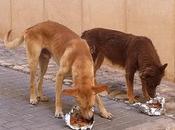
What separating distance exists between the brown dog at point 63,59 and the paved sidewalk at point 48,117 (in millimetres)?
196

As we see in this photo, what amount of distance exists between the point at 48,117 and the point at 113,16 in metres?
3.72

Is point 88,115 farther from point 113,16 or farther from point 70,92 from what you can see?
point 113,16

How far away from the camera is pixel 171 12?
9.09 m

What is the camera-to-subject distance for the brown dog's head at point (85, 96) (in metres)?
6.34

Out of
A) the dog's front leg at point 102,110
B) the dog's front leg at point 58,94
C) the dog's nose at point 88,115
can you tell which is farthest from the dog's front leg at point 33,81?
the dog's nose at point 88,115

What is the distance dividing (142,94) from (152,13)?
189 centimetres

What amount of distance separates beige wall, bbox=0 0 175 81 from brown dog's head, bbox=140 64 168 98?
5.46 feet

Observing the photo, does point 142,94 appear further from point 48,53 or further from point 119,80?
point 48,53

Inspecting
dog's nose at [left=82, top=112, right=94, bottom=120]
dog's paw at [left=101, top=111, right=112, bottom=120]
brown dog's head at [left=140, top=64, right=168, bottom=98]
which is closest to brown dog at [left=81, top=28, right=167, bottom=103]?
brown dog's head at [left=140, top=64, right=168, bottom=98]

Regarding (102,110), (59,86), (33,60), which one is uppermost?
(33,60)

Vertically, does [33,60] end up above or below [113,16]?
below

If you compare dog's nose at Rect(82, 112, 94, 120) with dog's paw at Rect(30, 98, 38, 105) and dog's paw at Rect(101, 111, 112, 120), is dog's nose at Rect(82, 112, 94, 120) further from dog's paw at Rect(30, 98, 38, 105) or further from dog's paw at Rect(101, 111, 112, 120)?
dog's paw at Rect(30, 98, 38, 105)

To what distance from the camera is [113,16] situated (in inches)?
405

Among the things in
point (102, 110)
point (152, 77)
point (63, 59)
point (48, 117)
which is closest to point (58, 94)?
point (48, 117)
